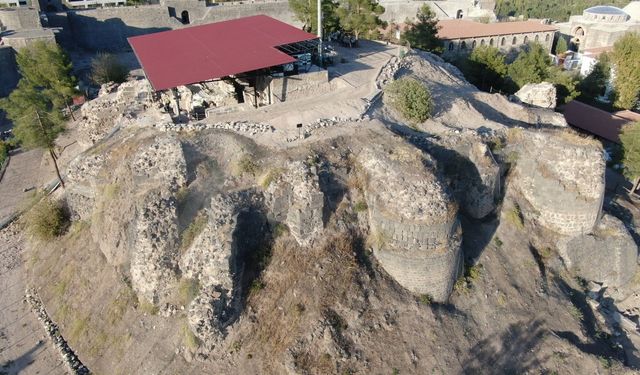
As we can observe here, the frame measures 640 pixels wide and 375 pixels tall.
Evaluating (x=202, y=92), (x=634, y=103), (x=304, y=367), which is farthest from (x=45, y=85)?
(x=634, y=103)

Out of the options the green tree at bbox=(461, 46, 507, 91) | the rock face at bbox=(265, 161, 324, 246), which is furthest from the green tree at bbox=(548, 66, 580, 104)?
the rock face at bbox=(265, 161, 324, 246)

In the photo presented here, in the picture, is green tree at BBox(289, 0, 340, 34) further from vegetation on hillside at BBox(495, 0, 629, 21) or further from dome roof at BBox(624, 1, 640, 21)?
vegetation on hillside at BBox(495, 0, 629, 21)

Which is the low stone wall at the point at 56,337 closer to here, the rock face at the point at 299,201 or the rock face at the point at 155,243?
the rock face at the point at 155,243

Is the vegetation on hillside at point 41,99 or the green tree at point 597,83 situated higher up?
the vegetation on hillside at point 41,99

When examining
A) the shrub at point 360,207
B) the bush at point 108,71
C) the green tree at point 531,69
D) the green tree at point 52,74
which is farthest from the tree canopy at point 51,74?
the green tree at point 531,69

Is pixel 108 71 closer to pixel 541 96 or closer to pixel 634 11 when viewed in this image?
pixel 541 96

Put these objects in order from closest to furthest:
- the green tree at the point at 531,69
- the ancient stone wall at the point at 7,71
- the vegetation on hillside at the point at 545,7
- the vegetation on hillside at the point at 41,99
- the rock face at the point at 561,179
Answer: the rock face at the point at 561,179 → the vegetation on hillside at the point at 41,99 → the green tree at the point at 531,69 → the ancient stone wall at the point at 7,71 → the vegetation on hillside at the point at 545,7

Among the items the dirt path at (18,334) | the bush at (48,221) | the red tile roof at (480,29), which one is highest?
the red tile roof at (480,29)
